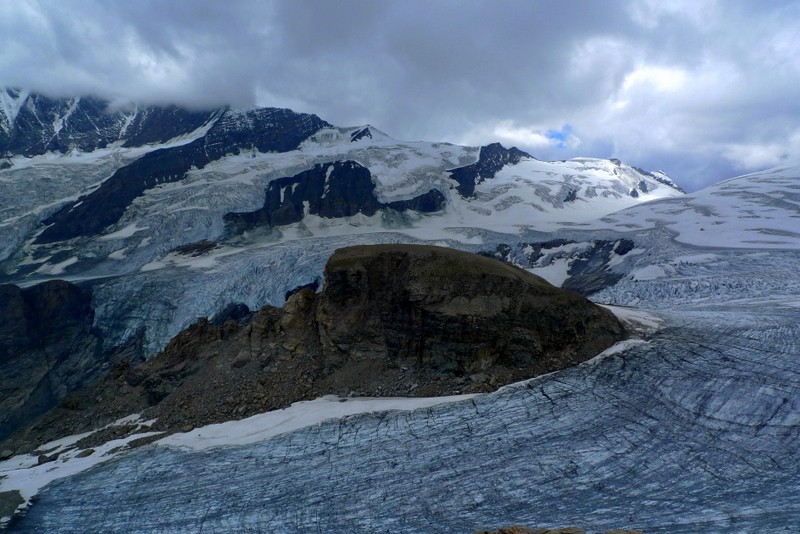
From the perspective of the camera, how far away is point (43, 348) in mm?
41031

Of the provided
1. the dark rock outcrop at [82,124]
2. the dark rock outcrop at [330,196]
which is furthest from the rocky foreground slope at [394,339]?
the dark rock outcrop at [82,124]

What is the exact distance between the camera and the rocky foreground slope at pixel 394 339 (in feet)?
50.7

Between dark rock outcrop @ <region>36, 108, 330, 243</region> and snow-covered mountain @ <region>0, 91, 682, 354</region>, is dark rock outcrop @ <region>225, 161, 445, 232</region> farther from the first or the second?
dark rock outcrop @ <region>36, 108, 330, 243</region>

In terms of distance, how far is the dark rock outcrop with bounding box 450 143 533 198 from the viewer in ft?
274

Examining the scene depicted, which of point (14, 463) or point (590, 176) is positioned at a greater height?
point (590, 176)

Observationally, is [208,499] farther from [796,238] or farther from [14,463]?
[796,238]

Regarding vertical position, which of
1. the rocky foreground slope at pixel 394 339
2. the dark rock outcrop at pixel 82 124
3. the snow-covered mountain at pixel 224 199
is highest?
the dark rock outcrop at pixel 82 124

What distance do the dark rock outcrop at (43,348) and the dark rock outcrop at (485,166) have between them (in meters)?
56.1

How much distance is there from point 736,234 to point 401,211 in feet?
145

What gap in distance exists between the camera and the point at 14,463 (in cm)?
1894

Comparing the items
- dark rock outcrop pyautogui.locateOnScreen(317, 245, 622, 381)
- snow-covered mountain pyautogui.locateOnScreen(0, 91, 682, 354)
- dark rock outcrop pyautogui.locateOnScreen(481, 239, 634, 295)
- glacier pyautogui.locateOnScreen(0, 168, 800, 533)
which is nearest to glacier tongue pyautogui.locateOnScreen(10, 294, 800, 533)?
glacier pyautogui.locateOnScreen(0, 168, 800, 533)

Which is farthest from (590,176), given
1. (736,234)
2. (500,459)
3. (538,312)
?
(500,459)

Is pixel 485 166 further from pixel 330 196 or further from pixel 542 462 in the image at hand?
pixel 542 462

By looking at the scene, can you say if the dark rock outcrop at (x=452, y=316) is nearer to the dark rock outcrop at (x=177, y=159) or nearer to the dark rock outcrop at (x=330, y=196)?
the dark rock outcrop at (x=330, y=196)
